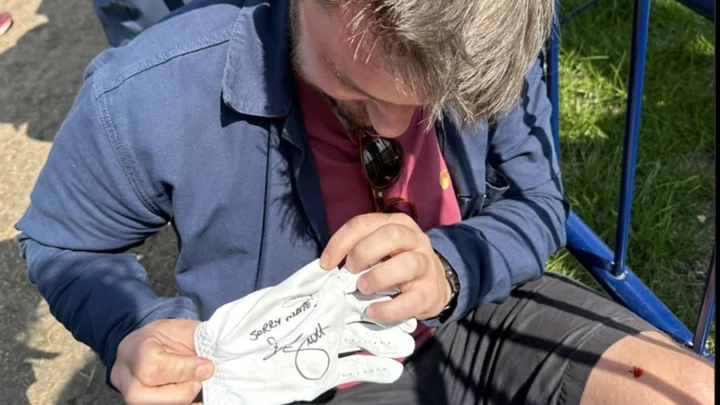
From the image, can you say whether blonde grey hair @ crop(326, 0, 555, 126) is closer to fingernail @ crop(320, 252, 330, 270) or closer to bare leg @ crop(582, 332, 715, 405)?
fingernail @ crop(320, 252, 330, 270)

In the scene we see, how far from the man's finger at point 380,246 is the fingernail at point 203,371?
0.68 feet

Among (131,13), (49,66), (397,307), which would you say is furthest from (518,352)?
(49,66)

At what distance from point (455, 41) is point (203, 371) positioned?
1.62 ft

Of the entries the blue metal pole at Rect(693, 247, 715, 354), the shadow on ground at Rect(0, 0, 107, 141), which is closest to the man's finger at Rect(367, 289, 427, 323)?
the blue metal pole at Rect(693, 247, 715, 354)

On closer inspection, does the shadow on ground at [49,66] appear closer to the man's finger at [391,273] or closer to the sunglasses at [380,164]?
the sunglasses at [380,164]

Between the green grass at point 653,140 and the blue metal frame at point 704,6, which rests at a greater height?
the blue metal frame at point 704,6

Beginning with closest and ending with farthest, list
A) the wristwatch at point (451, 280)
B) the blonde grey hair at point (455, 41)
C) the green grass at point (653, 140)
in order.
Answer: the blonde grey hair at point (455, 41), the wristwatch at point (451, 280), the green grass at point (653, 140)

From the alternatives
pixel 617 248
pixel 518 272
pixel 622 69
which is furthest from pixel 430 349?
pixel 622 69

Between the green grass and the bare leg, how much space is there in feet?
2.09

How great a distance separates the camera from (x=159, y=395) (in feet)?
3.08

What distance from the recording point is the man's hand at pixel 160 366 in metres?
0.94

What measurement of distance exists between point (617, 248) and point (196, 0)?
2.50 ft

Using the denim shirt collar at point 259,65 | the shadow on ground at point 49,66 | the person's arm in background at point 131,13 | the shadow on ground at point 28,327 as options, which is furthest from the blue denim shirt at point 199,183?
the shadow on ground at point 49,66

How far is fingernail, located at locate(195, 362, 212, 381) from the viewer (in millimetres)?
981
